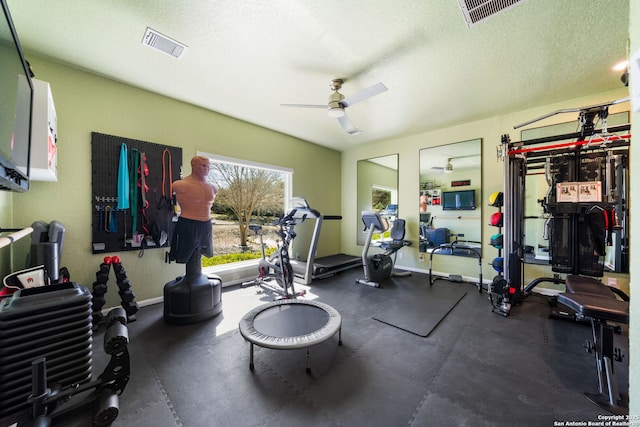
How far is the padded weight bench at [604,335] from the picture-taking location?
1641mm

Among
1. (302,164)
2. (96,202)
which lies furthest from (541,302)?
(96,202)

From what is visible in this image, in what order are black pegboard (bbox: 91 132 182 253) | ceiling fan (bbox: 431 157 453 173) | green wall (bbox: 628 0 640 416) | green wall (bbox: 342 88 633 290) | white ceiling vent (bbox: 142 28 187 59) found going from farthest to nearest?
ceiling fan (bbox: 431 157 453 173)
green wall (bbox: 342 88 633 290)
black pegboard (bbox: 91 132 182 253)
white ceiling vent (bbox: 142 28 187 59)
green wall (bbox: 628 0 640 416)

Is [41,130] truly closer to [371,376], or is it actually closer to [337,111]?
[337,111]

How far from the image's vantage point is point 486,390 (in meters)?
1.82

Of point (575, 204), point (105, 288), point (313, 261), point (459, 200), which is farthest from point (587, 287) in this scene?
point (105, 288)

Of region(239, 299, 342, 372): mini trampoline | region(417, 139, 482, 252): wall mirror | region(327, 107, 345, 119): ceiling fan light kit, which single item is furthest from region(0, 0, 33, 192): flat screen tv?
region(417, 139, 482, 252): wall mirror

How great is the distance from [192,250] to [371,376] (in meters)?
2.33

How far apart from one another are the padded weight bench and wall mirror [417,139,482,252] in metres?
2.64

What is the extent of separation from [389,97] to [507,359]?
133 inches

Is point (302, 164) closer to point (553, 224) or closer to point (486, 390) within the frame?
point (553, 224)

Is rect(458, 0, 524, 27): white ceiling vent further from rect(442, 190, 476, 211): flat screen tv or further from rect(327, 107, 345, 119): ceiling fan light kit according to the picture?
rect(442, 190, 476, 211): flat screen tv

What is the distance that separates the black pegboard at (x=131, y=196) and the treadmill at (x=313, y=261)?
72.5 inches

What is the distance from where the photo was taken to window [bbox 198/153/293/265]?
14.6ft

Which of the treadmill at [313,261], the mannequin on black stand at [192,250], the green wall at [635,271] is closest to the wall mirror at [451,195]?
the treadmill at [313,261]
